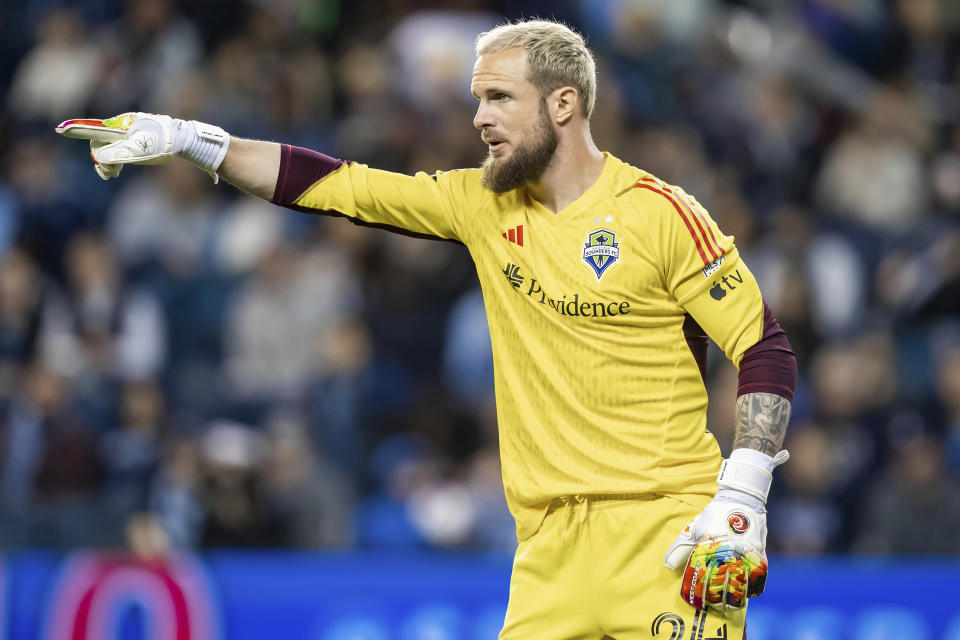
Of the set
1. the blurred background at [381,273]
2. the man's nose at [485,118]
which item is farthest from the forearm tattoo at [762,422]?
the blurred background at [381,273]

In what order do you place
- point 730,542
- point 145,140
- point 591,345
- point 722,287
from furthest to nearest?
point 145,140
point 591,345
point 722,287
point 730,542

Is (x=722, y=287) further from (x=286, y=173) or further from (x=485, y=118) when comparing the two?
(x=286, y=173)

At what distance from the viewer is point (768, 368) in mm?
4297

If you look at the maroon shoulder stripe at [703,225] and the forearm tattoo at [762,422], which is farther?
the maroon shoulder stripe at [703,225]

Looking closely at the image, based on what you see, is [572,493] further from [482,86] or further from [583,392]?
[482,86]

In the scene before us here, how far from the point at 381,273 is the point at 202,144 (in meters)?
6.10

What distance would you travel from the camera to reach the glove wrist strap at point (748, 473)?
13.8ft

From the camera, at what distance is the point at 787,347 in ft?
14.3

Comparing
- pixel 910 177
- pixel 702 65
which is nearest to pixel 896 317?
pixel 910 177

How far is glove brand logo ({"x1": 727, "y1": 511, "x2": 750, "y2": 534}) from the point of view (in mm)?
4152

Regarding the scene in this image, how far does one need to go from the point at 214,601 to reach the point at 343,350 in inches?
96.3

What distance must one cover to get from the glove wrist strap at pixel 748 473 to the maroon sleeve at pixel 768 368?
0.63 ft

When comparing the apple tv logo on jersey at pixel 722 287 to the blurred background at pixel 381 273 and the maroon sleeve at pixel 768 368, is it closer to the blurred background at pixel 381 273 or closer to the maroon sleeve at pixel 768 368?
the maroon sleeve at pixel 768 368

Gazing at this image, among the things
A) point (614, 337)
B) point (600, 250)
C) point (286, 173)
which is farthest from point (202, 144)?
point (614, 337)
